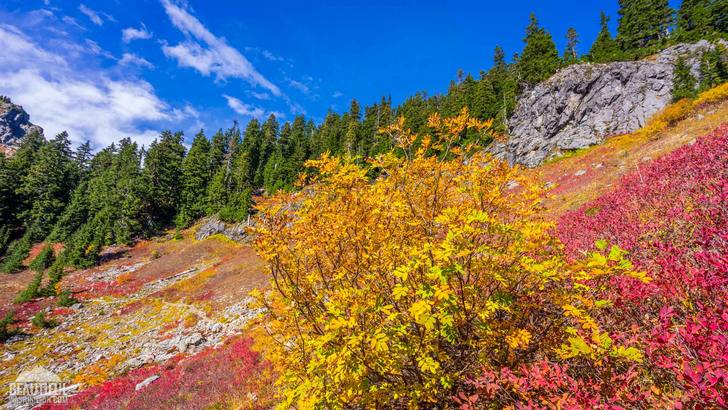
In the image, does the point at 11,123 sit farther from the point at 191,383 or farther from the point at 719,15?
the point at 719,15

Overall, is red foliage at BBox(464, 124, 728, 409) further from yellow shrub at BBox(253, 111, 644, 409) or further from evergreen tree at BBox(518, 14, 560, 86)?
evergreen tree at BBox(518, 14, 560, 86)

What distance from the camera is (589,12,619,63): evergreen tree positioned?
38775mm

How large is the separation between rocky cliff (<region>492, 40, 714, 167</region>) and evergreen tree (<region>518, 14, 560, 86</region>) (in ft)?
8.23

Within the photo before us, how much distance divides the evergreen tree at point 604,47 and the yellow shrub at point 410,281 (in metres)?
47.2

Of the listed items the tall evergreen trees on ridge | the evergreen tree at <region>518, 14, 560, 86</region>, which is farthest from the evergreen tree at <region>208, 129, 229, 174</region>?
the evergreen tree at <region>518, 14, 560, 86</region>

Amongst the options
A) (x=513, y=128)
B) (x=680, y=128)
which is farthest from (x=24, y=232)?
Answer: (x=680, y=128)

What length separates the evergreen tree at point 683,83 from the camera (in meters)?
28.1

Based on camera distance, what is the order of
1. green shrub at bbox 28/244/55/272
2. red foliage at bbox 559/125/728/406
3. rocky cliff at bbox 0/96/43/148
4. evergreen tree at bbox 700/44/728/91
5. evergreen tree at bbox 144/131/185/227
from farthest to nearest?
rocky cliff at bbox 0/96/43/148, evergreen tree at bbox 144/131/185/227, green shrub at bbox 28/244/55/272, evergreen tree at bbox 700/44/728/91, red foliage at bbox 559/125/728/406

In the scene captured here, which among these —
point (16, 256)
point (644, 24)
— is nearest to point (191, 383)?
point (16, 256)

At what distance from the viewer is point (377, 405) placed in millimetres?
4383

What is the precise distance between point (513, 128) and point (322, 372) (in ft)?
154

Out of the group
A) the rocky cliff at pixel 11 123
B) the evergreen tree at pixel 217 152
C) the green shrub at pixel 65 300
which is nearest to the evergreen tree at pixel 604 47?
the green shrub at pixel 65 300

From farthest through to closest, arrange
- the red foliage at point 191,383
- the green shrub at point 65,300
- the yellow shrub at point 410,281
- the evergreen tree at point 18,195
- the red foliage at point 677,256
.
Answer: the evergreen tree at point 18,195, the green shrub at point 65,300, the red foliage at point 191,383, the yellow shrub at point 410,281, the red foliage at point 677,256
